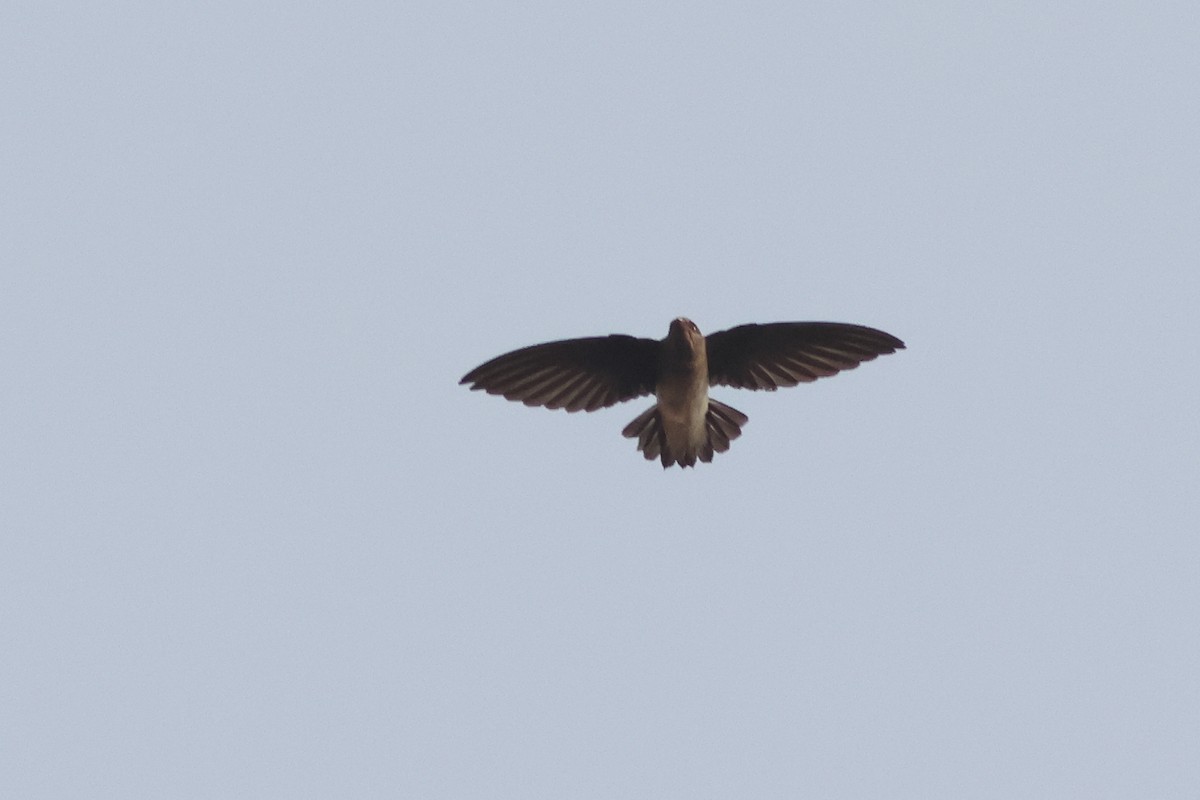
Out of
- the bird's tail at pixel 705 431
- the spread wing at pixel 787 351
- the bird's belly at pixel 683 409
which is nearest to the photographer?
the bird's belly at pixel 683 409

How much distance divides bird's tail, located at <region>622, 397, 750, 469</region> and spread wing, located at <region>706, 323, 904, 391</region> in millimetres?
177

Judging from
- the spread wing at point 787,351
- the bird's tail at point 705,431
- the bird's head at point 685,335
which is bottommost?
the bird's tail at point 705,431

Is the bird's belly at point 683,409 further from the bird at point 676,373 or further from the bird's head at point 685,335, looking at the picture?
the bird's head at point 685,335

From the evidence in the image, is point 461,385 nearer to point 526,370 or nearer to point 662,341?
point 526,370

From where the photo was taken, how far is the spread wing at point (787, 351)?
38.0 ft

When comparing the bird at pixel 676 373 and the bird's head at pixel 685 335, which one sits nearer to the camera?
the bird's head at pixel 685 335

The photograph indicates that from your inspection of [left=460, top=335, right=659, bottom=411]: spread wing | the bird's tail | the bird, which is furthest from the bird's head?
the bird's tail

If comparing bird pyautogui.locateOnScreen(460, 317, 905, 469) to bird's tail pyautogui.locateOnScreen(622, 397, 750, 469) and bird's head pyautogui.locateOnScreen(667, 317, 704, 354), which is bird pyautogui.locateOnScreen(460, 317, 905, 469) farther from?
bird's head pyautogui.locateOnScreen(667, 317, 704, 354)

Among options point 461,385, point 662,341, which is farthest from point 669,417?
point 461,385

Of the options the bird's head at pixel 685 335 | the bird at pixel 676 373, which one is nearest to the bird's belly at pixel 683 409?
the bird at pixel 676 373

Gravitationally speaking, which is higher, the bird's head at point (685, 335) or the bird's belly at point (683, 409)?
the bird's head at point (685, 335)

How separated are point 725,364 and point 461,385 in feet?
5.10

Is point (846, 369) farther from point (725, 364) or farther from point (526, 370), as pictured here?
point (526, 370)

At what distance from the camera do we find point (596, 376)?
11734 millimetres
